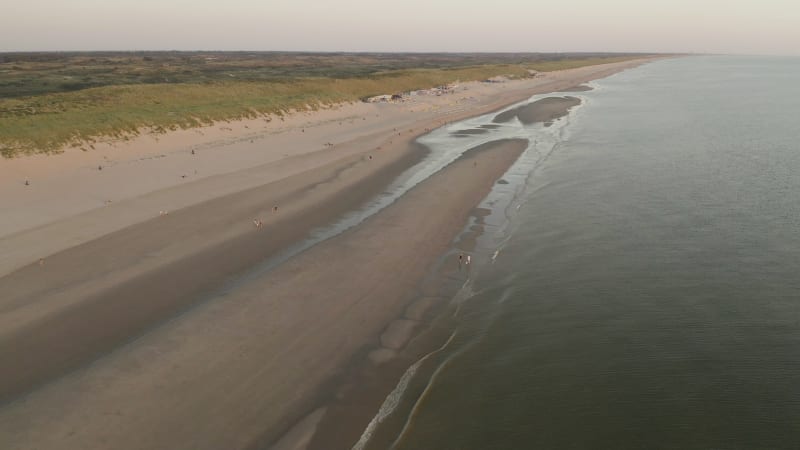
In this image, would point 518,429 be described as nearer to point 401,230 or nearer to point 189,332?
point 189,332

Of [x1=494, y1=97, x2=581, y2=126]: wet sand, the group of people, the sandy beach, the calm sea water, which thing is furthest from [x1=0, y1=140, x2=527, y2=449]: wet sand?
[x1=494, y1=97, x2=581, y2=126]: wet sand

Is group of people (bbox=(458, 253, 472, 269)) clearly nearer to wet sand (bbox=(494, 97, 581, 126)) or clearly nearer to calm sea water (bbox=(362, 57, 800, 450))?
calm sea water (bbox=(362, 57, 800, 450))

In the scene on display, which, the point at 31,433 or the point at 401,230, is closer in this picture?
the point at 31,433

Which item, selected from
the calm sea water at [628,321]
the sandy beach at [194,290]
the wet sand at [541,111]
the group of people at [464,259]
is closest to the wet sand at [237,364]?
the sandy beach at [194,290]

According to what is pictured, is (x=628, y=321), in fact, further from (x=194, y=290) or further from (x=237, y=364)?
(x=194, y=290)

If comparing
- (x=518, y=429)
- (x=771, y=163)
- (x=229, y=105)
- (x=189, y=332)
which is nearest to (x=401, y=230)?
(x=189, y=332)

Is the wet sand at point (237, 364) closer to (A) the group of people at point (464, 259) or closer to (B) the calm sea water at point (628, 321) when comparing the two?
(A) the group of people at point (464, 259)
